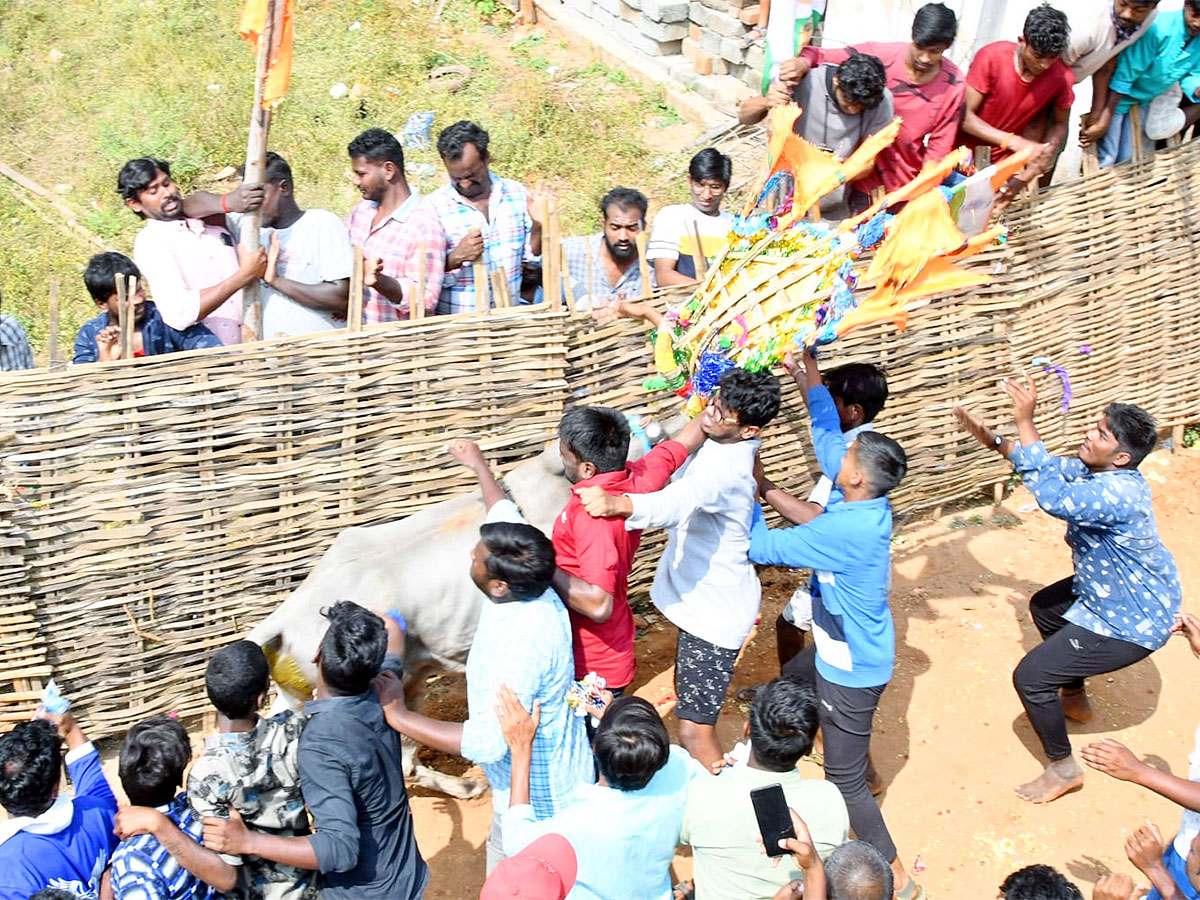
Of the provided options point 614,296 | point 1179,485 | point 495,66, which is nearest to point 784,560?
point 614,296

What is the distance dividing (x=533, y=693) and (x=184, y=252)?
10.4 feet

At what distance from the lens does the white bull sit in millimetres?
4953

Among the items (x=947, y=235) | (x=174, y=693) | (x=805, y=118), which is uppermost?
(x=805, y=118)

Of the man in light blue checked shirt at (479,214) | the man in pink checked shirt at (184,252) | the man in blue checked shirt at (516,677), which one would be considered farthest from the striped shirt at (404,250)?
the man in blue checked shirt at (516,677)

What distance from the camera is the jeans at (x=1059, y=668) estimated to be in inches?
218

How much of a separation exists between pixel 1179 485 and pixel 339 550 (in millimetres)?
5634

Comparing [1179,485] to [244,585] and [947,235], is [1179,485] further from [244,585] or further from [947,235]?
[244,585]

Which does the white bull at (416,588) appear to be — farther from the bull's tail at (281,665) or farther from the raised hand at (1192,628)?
the raised hand at (1192,628)

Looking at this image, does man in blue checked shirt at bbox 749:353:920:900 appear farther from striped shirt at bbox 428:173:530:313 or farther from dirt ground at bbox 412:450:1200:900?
striped shirt at bbox 428:173:530:313

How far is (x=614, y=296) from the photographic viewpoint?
6.52 meters

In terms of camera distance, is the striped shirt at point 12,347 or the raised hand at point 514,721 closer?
the raised hand at point 514,721

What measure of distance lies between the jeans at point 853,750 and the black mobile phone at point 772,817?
4.26 feet

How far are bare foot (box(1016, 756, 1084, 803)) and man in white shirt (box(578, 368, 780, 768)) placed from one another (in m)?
1.51

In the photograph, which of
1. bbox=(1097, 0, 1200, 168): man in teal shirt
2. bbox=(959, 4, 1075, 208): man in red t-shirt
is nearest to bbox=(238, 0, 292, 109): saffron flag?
bbox=(959, 4, 1075, 208): man in red t-shirt
